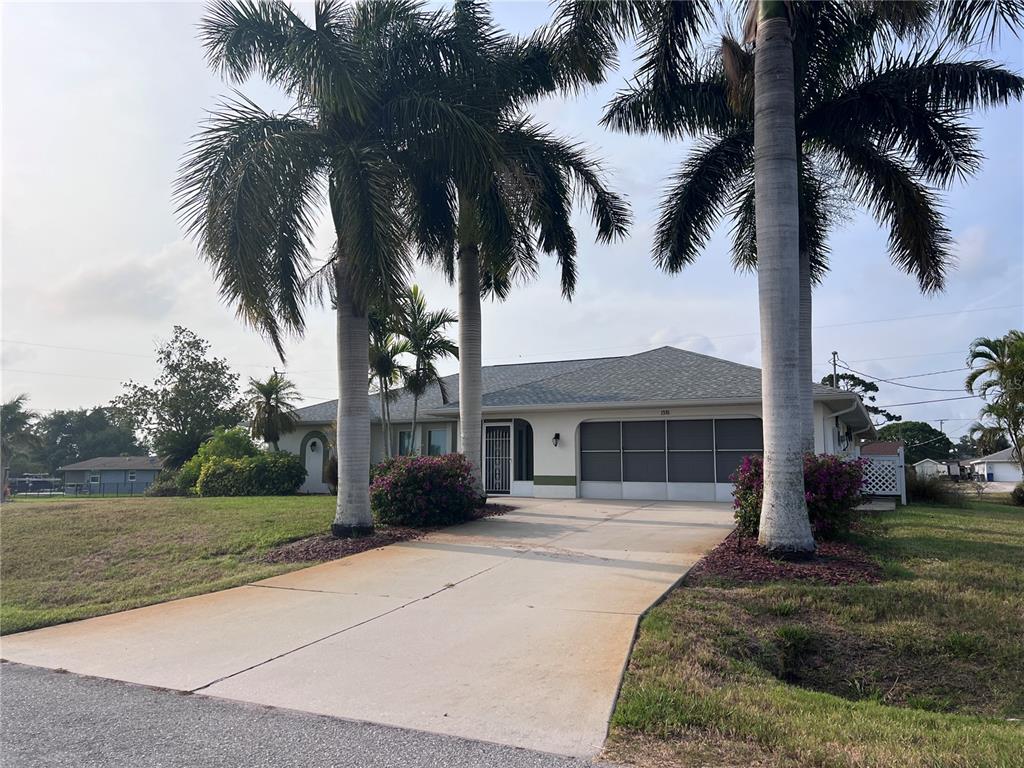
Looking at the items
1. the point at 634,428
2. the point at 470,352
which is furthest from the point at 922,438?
the point at 470,352

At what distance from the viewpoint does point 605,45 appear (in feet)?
38.0

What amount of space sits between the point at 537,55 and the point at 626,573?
9.92 m

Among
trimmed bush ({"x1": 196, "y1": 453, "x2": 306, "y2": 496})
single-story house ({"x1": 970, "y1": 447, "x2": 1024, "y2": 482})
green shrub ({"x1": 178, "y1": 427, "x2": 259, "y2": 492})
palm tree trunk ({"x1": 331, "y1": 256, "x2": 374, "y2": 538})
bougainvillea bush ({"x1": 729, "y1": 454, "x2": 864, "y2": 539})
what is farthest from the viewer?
single-story house ({"x1": 970, "y1": 447, "x2": 1024, "y2": 482})

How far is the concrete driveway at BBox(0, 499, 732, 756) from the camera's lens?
16.0 ft

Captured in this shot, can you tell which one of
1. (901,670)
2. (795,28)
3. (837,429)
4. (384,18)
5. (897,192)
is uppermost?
(384,18)

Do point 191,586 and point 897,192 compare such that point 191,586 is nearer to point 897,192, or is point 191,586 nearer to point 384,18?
point 384,18

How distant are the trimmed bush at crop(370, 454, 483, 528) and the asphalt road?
7.52 metres

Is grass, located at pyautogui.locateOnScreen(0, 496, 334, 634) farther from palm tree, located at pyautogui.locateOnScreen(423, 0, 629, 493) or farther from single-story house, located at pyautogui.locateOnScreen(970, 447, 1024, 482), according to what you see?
single-story house, located at pyautogui.locateOnScreen(970, 447, 1024, 482)

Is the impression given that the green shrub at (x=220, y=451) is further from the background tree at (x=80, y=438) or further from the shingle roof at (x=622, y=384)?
the background tree at (x=80, y=438)

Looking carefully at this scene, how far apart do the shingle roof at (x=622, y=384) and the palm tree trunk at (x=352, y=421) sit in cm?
771

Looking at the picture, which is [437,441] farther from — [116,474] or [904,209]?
[116,474]

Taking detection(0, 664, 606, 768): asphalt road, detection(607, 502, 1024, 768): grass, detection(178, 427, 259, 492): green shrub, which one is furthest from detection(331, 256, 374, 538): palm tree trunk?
detection(178, 427, 259, 492): green shrub

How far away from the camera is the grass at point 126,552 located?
A: 8.98 meters

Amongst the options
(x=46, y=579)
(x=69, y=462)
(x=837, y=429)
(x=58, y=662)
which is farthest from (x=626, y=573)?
(x=69, y=462)
